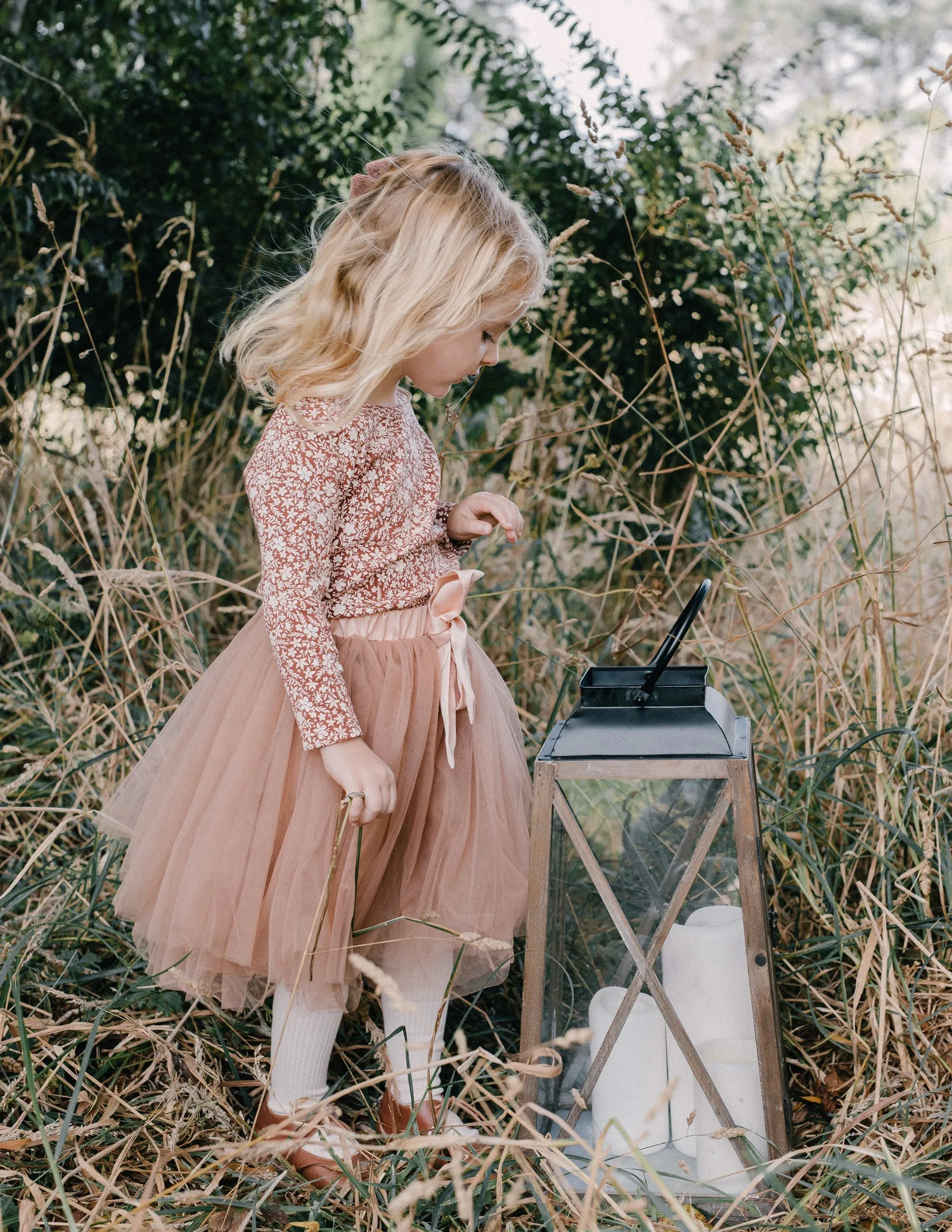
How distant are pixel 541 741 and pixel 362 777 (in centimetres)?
75

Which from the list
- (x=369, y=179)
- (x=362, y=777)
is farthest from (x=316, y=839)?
(x=369, y=179)

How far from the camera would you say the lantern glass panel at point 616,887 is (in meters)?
1.19

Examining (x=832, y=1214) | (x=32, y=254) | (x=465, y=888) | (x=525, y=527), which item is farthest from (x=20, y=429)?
(x=832, y=1214)

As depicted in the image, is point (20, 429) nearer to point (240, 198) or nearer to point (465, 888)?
point (240, 198)

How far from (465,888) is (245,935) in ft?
0.85

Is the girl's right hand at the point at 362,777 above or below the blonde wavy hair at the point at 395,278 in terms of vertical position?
below

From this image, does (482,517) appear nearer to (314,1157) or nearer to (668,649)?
(668,649)

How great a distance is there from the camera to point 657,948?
113cm

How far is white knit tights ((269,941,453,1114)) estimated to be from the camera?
4.25 ft

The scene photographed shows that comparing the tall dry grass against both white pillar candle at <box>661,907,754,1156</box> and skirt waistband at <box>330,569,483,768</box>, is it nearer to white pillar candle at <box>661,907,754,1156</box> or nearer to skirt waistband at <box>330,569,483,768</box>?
white pillar candle at <box>661,907,754,1156</box>

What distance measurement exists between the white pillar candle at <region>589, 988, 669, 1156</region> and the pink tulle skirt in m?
0.15

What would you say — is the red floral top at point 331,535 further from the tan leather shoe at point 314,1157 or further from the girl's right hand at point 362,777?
the tan leather shoe at point 314,1157

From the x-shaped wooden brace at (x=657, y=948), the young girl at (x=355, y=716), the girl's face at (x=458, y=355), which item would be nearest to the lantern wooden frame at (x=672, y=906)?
the x-shaped wooden brace at (x=657, y=948)

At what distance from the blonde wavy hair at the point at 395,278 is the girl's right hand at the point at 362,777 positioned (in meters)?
0.37
